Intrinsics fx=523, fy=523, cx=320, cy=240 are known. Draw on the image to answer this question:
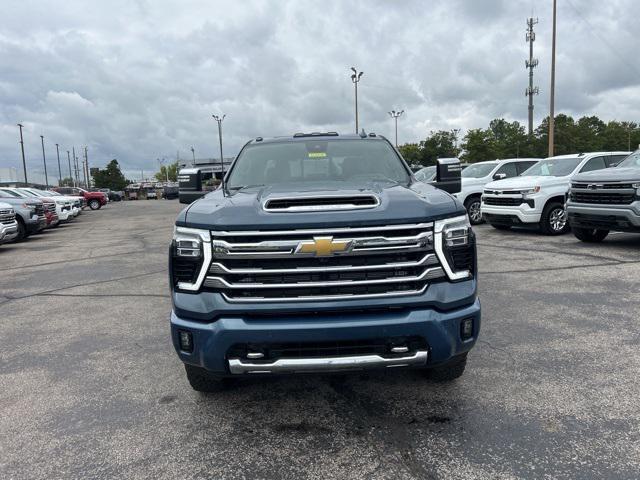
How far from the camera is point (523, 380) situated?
12.6 feet

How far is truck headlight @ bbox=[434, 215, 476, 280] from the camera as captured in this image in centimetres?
306

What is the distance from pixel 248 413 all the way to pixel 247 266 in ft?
3.64

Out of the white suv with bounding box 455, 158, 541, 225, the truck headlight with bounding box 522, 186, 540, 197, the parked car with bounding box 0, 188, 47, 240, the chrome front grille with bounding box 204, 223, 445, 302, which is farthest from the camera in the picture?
the parked car with bounding box 0, 188, 47, 240

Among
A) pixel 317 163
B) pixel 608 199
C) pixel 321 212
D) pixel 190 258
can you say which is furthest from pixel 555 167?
pixel 190 258

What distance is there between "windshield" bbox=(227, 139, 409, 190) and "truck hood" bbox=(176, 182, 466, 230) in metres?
0.85

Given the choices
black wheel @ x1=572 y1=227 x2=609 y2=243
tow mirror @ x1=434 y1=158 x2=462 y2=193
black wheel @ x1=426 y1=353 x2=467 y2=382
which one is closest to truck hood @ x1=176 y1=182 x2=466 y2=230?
tow mirror @ x1=434 y1=158 x2=462 y2=193

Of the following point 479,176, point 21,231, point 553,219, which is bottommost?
point 21,231

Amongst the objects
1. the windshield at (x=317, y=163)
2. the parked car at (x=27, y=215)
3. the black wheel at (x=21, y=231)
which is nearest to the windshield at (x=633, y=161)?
the windshield at (x=317, y=163)

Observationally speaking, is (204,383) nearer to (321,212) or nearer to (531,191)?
(321,212)

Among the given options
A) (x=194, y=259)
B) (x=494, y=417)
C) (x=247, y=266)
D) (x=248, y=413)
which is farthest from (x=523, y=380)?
(x=194, y=259)

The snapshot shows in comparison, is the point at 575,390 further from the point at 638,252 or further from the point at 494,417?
the point at 638,252

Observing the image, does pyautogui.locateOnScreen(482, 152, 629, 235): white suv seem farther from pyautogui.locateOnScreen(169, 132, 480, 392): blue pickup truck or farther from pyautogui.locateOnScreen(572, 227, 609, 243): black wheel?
pyautogui.locateOnScreen(169, 132, 480, 392): blue pickup truck

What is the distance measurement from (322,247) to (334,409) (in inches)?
48.4

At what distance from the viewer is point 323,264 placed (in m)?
3.01
